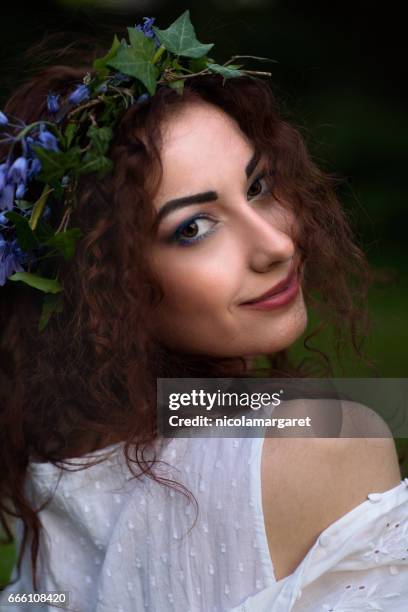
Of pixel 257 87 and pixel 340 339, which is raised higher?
pixel 257 87

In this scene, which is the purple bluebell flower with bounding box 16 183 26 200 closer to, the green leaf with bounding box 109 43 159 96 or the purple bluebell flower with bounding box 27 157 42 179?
the purple bluebell flower with bounding box 27 157 42 179

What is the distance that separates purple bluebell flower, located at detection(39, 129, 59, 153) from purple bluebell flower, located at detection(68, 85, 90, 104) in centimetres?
8

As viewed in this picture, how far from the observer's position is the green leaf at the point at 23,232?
1.14 m

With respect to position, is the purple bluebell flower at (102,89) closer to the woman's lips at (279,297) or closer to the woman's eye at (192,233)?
the woman's eye at (192,233)

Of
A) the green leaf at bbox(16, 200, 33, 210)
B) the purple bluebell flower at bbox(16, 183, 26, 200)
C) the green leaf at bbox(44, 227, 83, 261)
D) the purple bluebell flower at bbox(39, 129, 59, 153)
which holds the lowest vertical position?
the green leaf at bbox(44, 227, 83, 261)

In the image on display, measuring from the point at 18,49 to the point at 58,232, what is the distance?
1102 mm

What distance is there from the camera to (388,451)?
1.16m

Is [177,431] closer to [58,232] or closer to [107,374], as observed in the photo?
[107,374]

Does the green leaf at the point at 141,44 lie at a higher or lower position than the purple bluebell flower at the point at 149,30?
lower

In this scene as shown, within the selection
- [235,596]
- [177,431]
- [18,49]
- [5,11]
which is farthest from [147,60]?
[5,11]

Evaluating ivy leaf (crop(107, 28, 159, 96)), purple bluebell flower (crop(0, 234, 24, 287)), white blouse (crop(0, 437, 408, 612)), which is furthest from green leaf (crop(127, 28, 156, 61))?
white blouse (crop(0, 437, 408, 612))

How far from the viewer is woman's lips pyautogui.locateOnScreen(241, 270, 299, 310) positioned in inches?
47.8

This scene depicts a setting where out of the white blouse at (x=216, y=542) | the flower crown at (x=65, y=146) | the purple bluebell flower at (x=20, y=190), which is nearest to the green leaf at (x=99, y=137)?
the flower crown at (x=65, y=146)

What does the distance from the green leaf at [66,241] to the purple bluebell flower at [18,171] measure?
0.31ft
